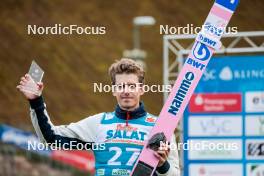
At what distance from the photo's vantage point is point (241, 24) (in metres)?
20.7

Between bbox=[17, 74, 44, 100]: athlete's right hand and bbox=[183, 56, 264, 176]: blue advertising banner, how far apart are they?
3774mm

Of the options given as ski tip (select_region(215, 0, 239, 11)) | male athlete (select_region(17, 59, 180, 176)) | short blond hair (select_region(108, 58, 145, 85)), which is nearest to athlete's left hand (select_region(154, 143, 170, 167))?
male athlete (select_region(17, 59, 180, 176))

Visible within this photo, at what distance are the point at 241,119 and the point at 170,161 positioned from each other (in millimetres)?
3628

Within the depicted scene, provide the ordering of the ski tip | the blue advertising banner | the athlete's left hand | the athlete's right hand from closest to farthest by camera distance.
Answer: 1. the athlete's left hand
2. the athlete's right hand
3. the ski tip
4. the blue advertising banner

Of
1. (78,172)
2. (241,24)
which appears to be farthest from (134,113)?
(241,24)

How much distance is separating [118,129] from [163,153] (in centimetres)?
39

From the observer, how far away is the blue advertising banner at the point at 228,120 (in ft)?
25.4

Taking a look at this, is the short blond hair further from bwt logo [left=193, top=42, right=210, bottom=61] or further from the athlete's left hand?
the athlete's left hand

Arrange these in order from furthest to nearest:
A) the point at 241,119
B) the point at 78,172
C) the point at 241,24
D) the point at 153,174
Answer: the point at 241,24 < the point at 78,172 < the point at 241,119 < the point at 153,174

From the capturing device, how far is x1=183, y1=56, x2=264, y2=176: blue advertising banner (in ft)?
25.4

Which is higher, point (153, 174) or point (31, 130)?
point (31, 130)

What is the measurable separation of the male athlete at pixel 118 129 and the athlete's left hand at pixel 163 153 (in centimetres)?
1

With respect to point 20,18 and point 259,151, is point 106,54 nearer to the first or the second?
point 20,18

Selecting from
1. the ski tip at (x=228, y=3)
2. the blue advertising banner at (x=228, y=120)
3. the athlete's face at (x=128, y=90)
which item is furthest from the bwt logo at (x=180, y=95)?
the blue advertising banner at (x=228, y=120)
